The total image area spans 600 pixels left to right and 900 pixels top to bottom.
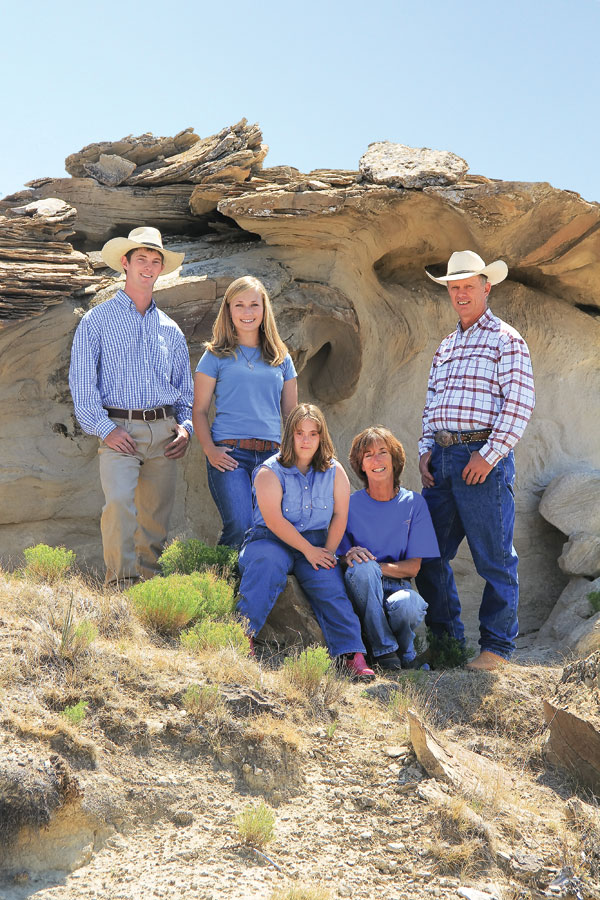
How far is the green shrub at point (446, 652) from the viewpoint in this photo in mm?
6035

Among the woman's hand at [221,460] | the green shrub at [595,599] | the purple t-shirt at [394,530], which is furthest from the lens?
the green shrub at [595,599]

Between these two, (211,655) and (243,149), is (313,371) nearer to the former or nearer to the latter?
(243,149)

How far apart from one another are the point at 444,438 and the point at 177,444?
1817mm

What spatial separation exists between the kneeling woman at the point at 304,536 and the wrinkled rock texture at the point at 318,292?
7.88 feet

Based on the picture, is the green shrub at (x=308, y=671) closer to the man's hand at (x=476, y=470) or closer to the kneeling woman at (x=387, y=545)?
the kneeling woman at (x=387, y=545)

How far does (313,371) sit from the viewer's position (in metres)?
8.73

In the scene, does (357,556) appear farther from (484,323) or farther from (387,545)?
(484,323)

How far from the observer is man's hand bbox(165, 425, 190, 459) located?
616 centimetres

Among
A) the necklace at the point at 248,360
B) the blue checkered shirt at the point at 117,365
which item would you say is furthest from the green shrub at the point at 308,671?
the necklace at the point at 248,360

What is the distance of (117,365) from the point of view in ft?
20.0

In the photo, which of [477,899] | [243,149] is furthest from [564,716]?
[243,149]

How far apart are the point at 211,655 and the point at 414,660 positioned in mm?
1675

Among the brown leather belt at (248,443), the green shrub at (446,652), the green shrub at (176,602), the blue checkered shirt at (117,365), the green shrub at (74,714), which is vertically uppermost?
the blue checkered shirt at (117,365)

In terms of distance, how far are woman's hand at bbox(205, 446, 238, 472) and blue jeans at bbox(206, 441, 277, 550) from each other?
3 centimetres
